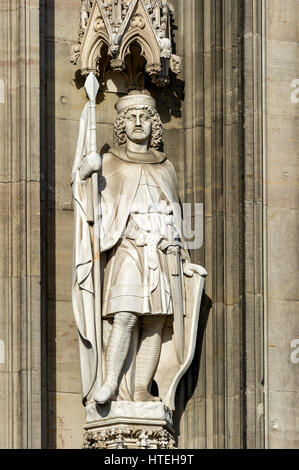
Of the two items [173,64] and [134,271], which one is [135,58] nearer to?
[173,64]

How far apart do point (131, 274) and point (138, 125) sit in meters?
1.32

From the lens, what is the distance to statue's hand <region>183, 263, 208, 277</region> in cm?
2312

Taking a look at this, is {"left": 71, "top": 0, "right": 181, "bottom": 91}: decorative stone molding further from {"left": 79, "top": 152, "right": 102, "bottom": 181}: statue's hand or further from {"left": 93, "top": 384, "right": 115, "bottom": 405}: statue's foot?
{"left": 93, "top": 384, "right": 115, "bottom": 405}: statue's foot

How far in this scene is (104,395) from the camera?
888 inches

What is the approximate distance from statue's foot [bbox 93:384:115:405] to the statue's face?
215cm

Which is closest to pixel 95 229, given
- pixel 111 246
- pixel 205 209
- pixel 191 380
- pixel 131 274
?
pixel 111 246

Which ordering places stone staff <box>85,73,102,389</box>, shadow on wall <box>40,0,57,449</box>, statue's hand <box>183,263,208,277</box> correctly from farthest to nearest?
statue's hand <box>183,263,208,277</box>
shadow on wall <box>40,0,57,449</box>
stone staff <box>85,73,102,389</box>

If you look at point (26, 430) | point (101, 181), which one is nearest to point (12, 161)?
point (101, 181)

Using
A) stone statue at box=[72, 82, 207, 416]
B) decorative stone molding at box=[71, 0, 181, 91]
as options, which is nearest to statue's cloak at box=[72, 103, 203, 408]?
stone statue at box=[72, 82, 207, 416]

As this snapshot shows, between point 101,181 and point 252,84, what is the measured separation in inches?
60.6

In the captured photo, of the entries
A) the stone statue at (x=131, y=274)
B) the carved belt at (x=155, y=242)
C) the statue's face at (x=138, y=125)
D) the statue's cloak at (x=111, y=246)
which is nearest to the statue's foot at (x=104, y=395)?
the stone statue at (x=131, y=274)

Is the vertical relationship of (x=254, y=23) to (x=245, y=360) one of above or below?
above

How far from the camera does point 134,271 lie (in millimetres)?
22859

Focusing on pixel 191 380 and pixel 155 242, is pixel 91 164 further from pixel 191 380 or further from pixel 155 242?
pixel 191 380
